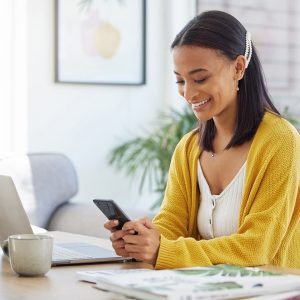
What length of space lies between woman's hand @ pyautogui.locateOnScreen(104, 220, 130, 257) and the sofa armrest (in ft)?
5.59

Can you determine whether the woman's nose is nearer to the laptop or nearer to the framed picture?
the laptop

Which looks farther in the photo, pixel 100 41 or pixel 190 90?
pixel 100 41

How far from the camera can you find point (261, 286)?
1444mm

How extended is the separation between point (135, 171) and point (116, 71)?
60 centimetres

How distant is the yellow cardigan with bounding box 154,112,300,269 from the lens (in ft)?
6.24

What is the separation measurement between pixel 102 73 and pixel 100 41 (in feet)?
0.60

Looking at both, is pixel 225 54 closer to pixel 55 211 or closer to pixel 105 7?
pixel 55 211

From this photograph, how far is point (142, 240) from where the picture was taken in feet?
6.08

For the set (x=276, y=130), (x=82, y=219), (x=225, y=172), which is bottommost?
(x=82, y=219)

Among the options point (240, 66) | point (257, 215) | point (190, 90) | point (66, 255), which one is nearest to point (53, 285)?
point (66, 255)

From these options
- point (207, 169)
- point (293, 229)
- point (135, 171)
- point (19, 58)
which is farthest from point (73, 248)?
point (135, 171)

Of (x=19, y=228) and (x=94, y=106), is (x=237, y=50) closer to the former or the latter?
(x=19, y=228)

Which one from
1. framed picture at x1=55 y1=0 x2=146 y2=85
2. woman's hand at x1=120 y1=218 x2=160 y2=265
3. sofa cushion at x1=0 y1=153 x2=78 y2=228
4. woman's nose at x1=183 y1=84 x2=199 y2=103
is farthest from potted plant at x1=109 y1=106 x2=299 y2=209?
woman's hand at x1=120 y1=218 x2=160 y2=265

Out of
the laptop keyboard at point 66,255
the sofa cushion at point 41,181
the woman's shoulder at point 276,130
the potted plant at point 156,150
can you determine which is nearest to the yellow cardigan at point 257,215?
the woman's shoulder at point 276,130
